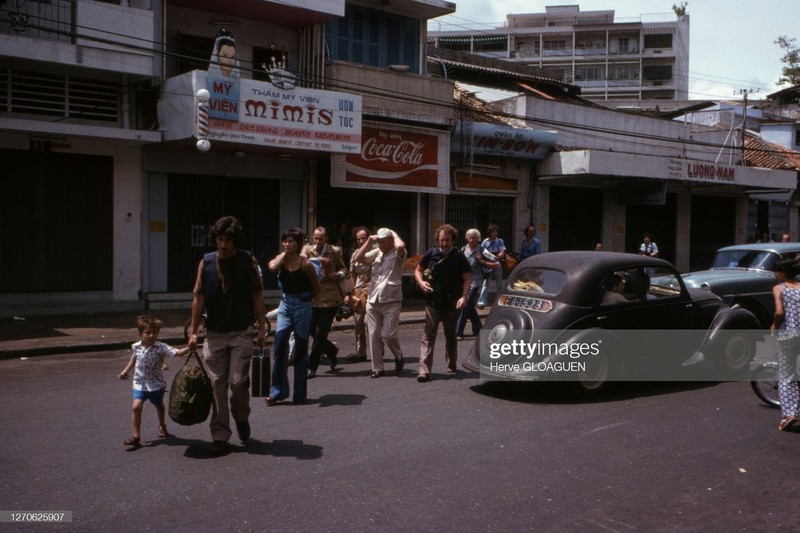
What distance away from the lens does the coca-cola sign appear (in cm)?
1847

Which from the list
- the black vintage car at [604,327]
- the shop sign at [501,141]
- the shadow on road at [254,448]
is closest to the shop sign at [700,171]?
the shop sign at [501,141]

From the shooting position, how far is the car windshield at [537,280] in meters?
8.44

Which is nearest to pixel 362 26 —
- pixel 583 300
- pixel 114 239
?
pixel 114 239

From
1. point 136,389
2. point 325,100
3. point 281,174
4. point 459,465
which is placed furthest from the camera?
point 281,174

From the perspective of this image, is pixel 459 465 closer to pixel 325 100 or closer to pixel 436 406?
pixel 436 406

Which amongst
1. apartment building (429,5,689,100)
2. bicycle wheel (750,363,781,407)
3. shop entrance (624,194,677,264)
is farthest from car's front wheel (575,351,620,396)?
apartment building (429,5,689,100)

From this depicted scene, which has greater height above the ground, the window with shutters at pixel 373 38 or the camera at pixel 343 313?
the window with shutters at pixel 373 38

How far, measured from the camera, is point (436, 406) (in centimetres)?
776

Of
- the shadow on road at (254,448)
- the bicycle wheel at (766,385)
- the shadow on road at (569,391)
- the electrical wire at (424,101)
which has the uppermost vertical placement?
the electrical wire at (424,101)

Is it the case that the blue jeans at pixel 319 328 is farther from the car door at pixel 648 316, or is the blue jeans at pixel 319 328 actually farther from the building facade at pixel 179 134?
the building facade at pixel 179 134

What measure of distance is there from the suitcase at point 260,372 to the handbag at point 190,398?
94 cm

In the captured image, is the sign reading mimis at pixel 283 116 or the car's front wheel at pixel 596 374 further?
the sign reading mimis at pixel 283 116

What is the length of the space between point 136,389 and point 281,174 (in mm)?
12297

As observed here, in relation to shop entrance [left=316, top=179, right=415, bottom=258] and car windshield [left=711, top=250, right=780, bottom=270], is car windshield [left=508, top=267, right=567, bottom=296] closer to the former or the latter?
car windshield [left=711, top=250, right=780, bottom=270]
